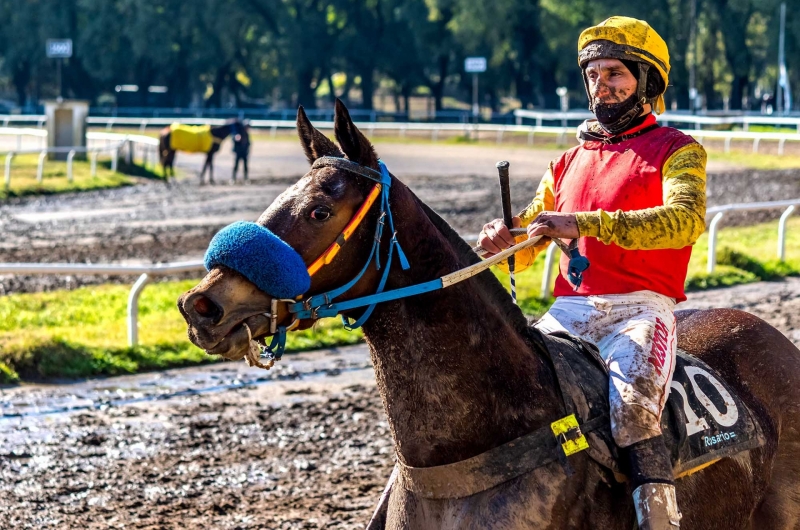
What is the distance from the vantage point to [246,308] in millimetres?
3035

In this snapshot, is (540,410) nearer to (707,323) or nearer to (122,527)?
(707,323)

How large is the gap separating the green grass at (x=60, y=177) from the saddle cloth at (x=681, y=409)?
21470 mm

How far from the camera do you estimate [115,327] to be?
10.8 meters

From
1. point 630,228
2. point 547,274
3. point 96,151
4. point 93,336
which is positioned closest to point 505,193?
point 630,228

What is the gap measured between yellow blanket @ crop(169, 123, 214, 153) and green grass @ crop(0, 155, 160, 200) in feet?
4.04

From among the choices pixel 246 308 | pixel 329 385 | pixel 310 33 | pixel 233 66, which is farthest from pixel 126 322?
pixel 233 66

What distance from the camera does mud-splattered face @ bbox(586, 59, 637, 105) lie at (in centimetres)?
382

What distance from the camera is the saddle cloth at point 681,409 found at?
354 cm

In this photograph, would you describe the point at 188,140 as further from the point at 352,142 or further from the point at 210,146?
the point at 352,142

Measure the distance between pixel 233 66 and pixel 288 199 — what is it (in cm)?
5941

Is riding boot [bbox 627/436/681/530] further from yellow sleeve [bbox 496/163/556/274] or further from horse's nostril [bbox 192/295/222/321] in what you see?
horse's nostril [bbox 192/295/222/321]

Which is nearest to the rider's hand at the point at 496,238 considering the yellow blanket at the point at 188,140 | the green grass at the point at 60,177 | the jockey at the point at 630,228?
the jockey at the point at 630,228

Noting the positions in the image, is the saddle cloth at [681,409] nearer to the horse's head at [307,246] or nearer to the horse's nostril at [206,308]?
the horse's head at [307,246]

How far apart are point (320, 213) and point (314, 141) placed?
0.96 ft
